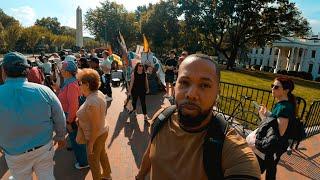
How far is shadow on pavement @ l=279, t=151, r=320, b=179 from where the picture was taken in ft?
19.2

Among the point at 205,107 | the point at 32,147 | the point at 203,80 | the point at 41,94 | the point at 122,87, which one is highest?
the point at 203,80

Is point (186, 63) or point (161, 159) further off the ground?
point (186, 63)

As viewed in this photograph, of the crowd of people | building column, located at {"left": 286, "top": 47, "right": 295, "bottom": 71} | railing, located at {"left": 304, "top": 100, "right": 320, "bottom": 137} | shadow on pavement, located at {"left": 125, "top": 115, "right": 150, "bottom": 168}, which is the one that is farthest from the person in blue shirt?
building column, located at {"left": 286, "top": 47, "right": 295, "bottom": 71}

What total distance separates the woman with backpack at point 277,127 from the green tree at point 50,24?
415 ft

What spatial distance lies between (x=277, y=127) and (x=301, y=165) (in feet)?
10.1

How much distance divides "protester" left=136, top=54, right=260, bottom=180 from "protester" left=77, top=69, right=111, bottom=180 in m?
2.21

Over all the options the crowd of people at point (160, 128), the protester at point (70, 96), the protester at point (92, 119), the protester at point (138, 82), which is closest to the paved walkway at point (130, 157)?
the crowd of people at point (160, 128)

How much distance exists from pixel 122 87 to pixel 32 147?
11.8 meters

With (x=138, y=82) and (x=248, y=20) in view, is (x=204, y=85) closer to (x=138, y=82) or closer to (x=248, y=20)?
(x=138, y=82)

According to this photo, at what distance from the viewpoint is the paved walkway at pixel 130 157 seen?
17.3ft

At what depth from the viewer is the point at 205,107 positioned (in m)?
1.86

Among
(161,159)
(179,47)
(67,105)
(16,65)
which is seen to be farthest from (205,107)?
→ (179,47)

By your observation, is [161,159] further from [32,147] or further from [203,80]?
[32,147]

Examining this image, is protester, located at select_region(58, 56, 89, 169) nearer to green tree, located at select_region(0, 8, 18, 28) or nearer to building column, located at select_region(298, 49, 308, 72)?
building column, located at select_region(298, 49, 308, 72)
